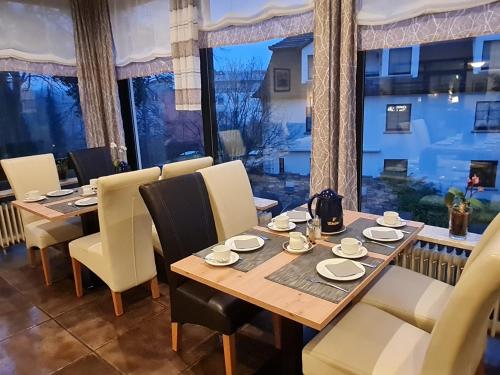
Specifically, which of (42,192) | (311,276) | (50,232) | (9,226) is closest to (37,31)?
(42,192)

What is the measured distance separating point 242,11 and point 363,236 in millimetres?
1974

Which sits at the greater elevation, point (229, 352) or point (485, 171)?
point (485, 171)

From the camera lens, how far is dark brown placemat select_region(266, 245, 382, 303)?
1.37 metres

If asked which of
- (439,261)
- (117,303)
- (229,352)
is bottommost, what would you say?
(117,303)

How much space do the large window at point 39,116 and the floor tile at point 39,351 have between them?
87.6 inches

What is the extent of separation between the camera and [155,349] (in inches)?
84.4

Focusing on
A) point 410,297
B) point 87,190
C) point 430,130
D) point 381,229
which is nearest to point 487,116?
point 430,130

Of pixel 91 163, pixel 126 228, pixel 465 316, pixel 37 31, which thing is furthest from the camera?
pixel 37 31

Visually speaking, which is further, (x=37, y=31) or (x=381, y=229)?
(x=37, y=31)

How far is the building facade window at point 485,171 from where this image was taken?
2.23 meters

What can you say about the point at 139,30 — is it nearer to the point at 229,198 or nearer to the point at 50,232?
the point at 50,232

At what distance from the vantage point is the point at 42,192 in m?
3.28

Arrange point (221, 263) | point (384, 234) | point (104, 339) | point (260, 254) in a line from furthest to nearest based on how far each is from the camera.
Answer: point (104, 339) → point (384, 234) → point (260, 254) → point (221, 263)

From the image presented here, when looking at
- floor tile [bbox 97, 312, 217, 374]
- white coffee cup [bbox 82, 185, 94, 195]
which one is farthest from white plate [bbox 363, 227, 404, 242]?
white coffee cup [bbox 82, 185, 94, 195]
